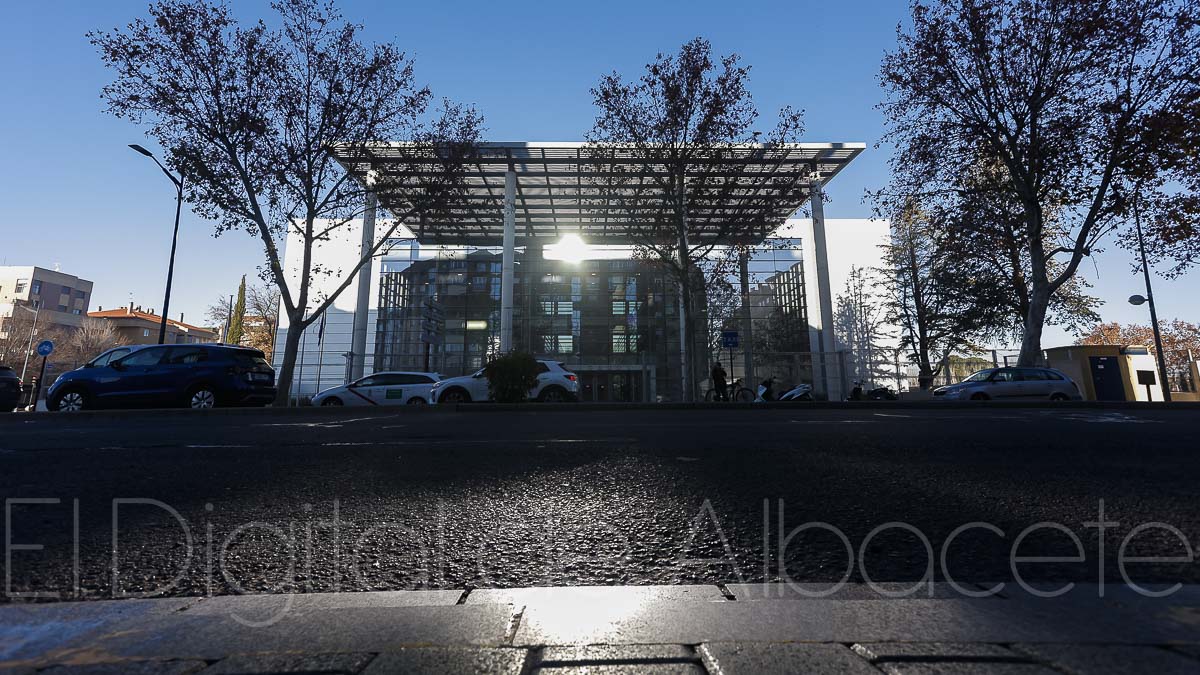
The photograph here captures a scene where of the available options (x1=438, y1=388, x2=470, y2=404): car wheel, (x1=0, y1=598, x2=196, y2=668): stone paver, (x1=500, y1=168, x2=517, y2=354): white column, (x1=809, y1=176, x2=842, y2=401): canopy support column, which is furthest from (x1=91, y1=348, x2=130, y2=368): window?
(x1=809, y1=176, x2=842, y2=401): canopy support column

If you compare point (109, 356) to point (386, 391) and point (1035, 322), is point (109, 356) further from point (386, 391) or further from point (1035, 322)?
point (1035, 322)

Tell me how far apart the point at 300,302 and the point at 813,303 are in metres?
24.7

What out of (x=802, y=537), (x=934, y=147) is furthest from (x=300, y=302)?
(x=934, y=147)

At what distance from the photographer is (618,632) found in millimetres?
1188

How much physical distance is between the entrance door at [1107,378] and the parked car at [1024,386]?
5.68 metres

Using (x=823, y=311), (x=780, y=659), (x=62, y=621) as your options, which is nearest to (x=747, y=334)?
(x=823, y=311)

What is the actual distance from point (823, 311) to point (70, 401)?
27.8m

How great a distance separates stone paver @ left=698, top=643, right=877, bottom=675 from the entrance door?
1106 inches

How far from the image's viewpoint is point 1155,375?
75.8 ft

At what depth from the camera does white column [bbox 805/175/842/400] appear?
86.0 ft

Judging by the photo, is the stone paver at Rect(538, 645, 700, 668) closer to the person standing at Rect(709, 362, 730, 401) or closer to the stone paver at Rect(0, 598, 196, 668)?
the stone paver at Rect(0, 598, 196, 668)

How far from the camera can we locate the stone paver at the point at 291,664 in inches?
40.0

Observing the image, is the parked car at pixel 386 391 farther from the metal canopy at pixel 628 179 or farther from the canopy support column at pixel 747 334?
the canopy support column at pixel 747 334

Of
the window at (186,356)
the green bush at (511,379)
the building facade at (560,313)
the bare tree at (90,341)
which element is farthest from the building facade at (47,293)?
the green bush at (511,379)
